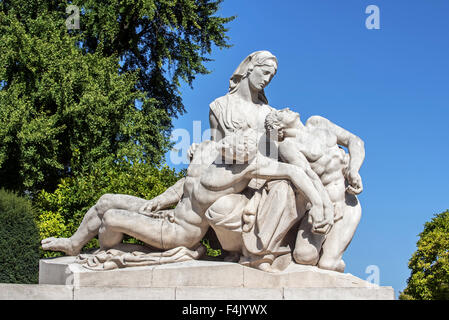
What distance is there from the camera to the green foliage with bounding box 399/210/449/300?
52.4 ft

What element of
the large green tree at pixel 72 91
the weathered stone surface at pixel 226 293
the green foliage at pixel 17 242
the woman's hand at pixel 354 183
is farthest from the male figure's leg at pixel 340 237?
the large green tree at pixel 72 91

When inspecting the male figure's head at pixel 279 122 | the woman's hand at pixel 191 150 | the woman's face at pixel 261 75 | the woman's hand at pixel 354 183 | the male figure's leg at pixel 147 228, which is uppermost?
the woman's face at pixel 261 75

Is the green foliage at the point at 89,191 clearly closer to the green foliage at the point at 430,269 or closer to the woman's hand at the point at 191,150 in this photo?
the woman's hand at the point at 191,150

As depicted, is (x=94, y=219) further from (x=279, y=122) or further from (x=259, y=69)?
(x=259, y=69)

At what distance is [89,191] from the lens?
12711 mm

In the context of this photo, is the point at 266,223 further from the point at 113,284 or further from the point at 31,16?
the point at 31,16

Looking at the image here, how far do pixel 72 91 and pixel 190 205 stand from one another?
31.0 feet

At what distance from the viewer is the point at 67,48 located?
606 inches

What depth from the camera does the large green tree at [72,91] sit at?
46.4ft

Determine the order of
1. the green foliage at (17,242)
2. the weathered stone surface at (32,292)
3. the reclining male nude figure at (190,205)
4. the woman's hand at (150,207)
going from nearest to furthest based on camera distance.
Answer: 1. the weathered stone surface at (32,292)
2. the reclining male nude figure at (190,205)
3. the woman's hand at (150,207)
4. the green foliage at (17,242)

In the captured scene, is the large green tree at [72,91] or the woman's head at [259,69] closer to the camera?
the woman's head at [259,69]

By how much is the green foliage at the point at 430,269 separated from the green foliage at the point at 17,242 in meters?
10.8

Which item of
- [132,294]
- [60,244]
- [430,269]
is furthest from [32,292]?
[430,269]

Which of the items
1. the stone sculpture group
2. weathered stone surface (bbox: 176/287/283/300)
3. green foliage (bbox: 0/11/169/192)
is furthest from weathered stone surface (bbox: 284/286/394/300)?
green foliage (bbox: 0/11/169/192)
